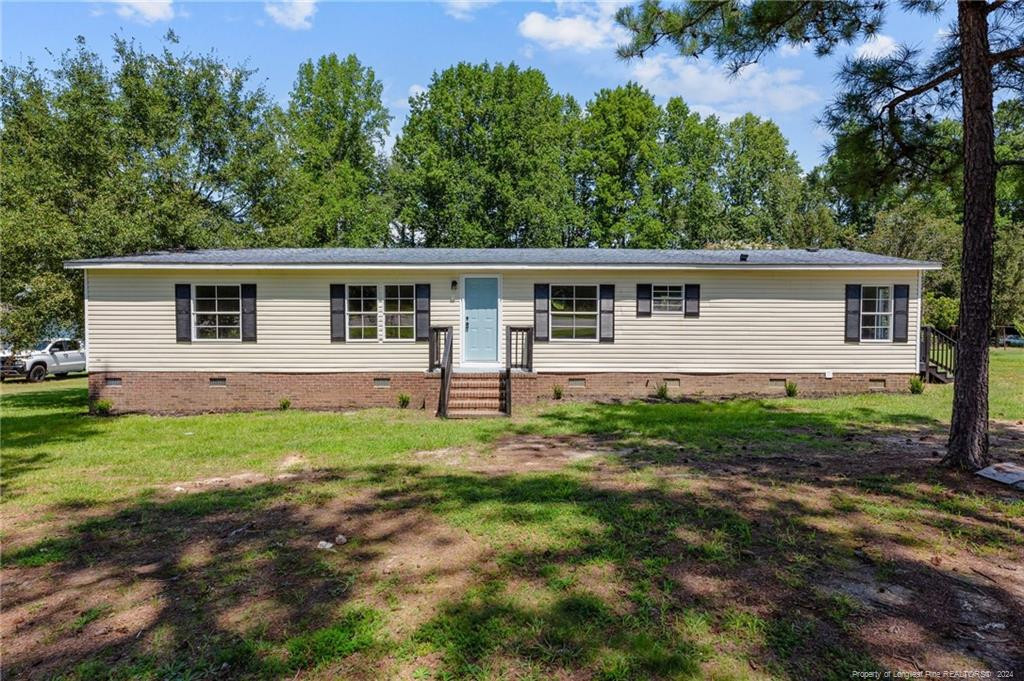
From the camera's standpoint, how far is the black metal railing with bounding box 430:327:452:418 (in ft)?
33.5

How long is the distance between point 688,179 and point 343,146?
18284 millimetres

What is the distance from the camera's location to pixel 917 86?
21.3 ft

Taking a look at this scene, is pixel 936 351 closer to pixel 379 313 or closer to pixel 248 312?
pixel 379 313

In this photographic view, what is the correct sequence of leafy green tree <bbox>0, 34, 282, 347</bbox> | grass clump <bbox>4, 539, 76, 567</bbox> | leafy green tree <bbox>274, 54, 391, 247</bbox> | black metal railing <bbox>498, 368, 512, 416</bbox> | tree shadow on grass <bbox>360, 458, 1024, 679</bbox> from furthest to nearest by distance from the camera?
leafy green tree <bbox>274, 54, 391, 247</bbox>, leafy green tree <bbox>0, 34, 282, 347</bbox>, black metal railing <bbox>498, 368, 512, 416</bbox>, grass clump <bbox>4, 539, 76, 567</bbox>, tree shadow on grass <bbox>360, 458, 1024, 679</bbox>

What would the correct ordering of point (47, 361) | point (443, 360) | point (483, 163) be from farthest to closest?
1. point (483, 163)
2. point (47, 361)
3. point (443, 360)

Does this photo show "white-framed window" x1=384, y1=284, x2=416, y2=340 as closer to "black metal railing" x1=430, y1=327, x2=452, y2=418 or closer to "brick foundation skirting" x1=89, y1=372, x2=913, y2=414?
"black metal railing" x1=430, y1=327, x2=452, y2=418

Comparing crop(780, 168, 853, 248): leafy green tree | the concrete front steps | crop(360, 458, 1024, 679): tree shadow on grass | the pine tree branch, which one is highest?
crop(780, 168, 853, 248): leafy green tree

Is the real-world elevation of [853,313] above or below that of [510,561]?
above

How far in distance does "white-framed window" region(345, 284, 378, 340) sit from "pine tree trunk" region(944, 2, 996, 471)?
978 centimetres

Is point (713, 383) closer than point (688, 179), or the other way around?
point (713, 383)

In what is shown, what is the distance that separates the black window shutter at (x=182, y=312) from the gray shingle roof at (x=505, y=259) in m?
0.70

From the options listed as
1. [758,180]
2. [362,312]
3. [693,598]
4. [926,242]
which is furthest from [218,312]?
[758,180]

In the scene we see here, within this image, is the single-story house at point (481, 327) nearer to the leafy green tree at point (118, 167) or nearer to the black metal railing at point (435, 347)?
the black metal railing at point (435, 347)

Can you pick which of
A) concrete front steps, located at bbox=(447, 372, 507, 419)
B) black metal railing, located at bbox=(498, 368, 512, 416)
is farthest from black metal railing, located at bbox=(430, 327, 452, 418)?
black metal railing, located at bbox=(498, 368, 512, 416)
